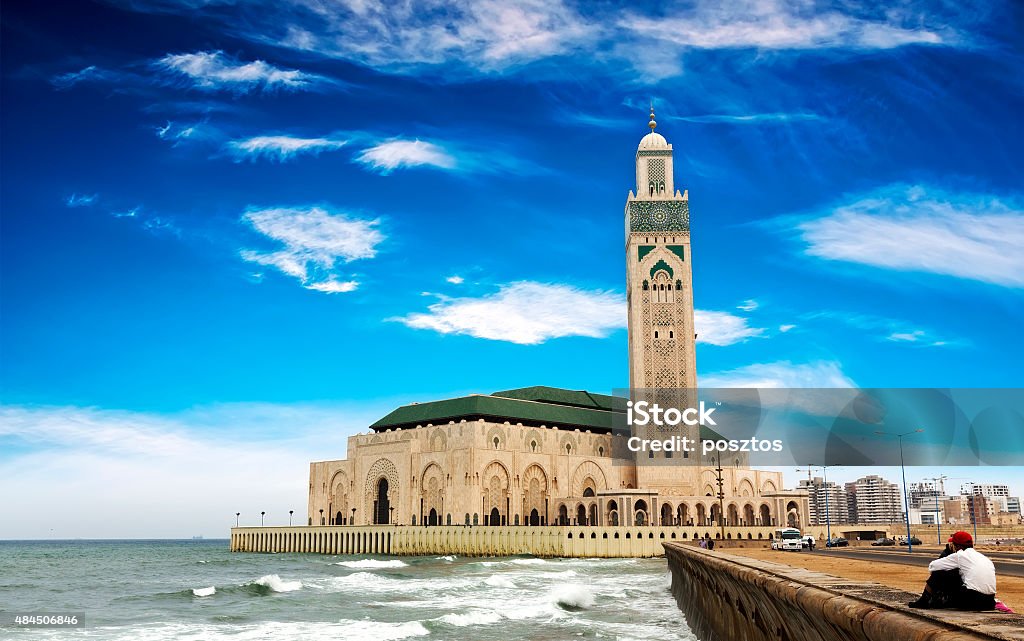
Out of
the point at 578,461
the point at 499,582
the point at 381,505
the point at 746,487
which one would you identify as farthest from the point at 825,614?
the point at 746,487

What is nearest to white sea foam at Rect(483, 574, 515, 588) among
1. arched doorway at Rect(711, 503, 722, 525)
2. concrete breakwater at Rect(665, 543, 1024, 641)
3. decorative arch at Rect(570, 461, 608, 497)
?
concrete breakwater at Rect(665, 543, 1024, 641)

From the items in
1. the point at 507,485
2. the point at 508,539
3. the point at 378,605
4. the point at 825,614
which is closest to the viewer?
the point at 825,614

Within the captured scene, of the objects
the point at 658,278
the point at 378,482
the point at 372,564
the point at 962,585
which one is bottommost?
the point at 372,564

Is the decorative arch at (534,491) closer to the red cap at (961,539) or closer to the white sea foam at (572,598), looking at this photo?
the white sea foam at (572,598)

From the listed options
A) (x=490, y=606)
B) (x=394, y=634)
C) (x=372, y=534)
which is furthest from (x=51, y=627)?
(x=372, y=534)

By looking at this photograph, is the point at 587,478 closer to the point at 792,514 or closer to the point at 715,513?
the point at 715,513

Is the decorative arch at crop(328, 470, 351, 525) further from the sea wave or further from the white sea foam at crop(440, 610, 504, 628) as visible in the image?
the white sea foam at crop(440, 610, 504, 628)

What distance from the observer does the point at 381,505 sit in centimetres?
9825

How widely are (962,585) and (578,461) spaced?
91954 millimetres

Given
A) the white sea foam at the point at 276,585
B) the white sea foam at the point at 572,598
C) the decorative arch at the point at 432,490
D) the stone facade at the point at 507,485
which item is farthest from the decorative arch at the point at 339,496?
the white sea foam at the point at 572,598

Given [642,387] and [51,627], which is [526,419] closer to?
[642,387]

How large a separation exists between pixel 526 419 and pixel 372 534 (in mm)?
20550

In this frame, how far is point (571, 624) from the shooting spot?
29.2 metres

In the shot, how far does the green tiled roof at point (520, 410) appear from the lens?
314 feet
